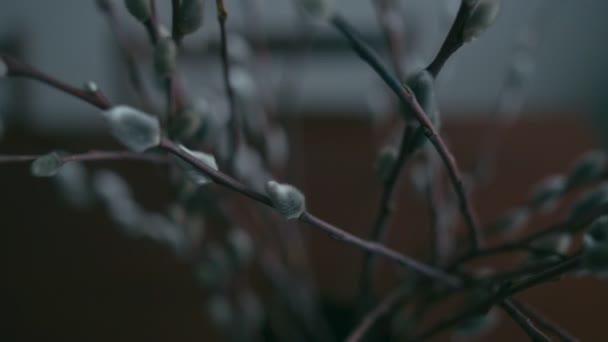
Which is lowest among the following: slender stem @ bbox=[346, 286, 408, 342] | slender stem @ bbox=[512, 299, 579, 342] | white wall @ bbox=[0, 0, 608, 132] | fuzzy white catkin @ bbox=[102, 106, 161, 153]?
white wall @ bbox=[0, 0, 608, 132]

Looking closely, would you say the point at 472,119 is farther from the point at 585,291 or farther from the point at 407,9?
the point at 407,9

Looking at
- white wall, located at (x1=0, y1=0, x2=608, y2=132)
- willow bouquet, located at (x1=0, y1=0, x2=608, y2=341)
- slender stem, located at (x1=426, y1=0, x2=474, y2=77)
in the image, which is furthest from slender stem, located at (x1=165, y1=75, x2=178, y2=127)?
white wall, located at (x1=0, y1=0, x2=608, y2=132)

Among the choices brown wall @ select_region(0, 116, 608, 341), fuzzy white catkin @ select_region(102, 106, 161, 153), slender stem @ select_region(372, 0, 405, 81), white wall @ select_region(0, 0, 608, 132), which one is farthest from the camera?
white wall @ select_region(0, 0, 608, 132)

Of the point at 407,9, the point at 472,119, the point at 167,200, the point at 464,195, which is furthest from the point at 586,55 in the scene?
the point at 464,195

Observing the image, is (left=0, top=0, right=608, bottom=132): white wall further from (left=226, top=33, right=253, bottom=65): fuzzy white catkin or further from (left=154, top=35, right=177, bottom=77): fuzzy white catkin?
(left=154, top=35, right=177, bottom=77): fuzzy white catkin

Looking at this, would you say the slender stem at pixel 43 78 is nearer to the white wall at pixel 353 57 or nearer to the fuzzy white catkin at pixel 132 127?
the fuzzy white catkin at pixel 132 127

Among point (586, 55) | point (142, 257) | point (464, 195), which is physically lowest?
point (586, 55)
